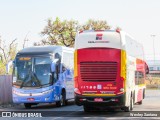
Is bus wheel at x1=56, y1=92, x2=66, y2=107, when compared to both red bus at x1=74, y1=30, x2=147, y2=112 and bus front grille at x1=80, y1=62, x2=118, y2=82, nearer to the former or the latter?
red bus at x1=74, y1=30, x2=147, y2=112

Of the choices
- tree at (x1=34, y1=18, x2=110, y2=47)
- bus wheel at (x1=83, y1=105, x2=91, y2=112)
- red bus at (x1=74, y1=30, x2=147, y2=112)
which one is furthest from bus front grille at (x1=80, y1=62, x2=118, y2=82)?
tree at (x1=34, y1=18, x2=110, y2=47)

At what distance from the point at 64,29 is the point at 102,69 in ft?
169

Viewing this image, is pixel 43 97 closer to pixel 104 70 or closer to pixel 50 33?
pixel 104 70

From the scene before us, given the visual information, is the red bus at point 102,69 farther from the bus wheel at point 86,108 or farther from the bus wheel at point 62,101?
the bus wheel at point 62,101

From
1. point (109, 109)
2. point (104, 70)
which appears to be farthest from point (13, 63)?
point (104, 70)

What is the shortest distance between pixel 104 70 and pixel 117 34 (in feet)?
5.56

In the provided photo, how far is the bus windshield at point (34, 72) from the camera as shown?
2575cm

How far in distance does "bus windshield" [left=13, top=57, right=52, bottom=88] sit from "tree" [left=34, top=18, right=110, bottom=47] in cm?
4436

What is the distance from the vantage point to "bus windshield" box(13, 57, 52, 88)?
25.8 metres

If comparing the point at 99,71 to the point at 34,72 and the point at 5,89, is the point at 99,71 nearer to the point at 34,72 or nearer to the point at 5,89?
the point at 34,72

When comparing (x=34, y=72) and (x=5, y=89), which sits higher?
(x=34, y=72)

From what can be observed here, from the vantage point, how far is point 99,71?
20188mm

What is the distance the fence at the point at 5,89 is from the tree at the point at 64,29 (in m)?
39.5

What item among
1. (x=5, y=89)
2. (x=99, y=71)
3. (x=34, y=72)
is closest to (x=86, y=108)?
(x=99, y=71)
